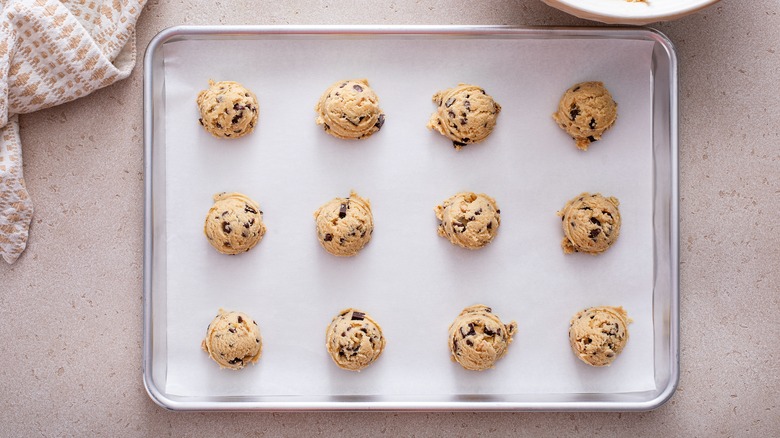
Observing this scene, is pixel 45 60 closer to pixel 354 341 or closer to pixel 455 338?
pixel 354 341

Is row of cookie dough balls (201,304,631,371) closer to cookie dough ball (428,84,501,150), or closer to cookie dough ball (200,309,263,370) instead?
cookie dough ball (200,309,263,370)

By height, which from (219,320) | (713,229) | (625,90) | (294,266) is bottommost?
(219,320)

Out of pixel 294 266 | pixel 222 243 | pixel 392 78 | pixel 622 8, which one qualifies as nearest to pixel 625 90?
pixel 622 8

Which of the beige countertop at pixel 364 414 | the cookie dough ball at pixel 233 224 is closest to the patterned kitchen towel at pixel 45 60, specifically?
the beige countertop at pixel 364 414

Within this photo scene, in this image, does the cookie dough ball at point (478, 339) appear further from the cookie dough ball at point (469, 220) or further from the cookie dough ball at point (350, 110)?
the cookie dough ball at point (350, 110)

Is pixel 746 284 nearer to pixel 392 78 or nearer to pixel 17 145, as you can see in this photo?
pixel 392 78
